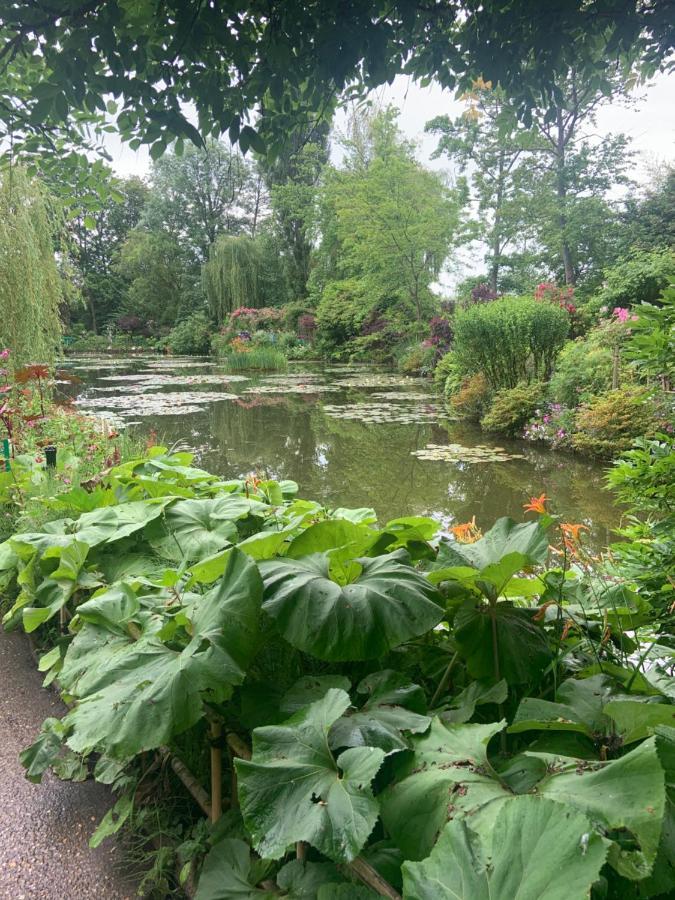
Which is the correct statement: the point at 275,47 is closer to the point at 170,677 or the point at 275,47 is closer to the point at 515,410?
the point at 170,677

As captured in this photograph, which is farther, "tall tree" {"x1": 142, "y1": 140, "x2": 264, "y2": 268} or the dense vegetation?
"tall tree" {"x1": 142, "y1": 140, "x2": 264, "y2": 268}

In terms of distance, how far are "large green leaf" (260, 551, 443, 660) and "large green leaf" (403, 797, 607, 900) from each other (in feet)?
1.18

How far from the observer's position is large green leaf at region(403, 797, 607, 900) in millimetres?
446

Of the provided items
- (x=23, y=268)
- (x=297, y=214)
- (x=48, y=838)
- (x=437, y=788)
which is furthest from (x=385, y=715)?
(x=297, y=214)

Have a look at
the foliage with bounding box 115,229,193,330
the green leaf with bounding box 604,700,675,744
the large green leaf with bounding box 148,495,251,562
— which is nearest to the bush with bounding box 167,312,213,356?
the foliage with bounding box 115,229,193,330

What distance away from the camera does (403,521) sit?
1.33m

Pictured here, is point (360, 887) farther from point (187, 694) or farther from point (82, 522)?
point (82, 522)

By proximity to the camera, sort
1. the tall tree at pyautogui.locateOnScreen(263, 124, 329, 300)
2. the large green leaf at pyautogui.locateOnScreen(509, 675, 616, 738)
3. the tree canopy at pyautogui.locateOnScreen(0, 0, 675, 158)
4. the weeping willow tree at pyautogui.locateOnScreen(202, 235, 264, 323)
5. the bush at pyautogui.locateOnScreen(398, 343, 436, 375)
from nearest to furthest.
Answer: the large green leaf at pyautogui.locateOnScreen(509, 675, 616, 738) < the tree canopy at pyautogui.locateOnScreen(0, 0, 675, 158) < the bush at pyautogui.locateOnScreen(398, 343, 436, 375) < the tall tree at pyautogui.locateOnScreen(263, 124, 329, 300) < the weeping willow tree at pyautogui.locateOnScreen(202, 235, 264, 323)

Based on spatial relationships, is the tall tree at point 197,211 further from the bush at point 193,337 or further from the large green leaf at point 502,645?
the large green leaf at point 502,645

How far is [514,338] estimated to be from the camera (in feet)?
30.2

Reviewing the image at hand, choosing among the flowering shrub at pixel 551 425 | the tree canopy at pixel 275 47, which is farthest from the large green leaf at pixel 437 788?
the flowering shrub at pixel 551 425

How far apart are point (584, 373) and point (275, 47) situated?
7201 millimetres

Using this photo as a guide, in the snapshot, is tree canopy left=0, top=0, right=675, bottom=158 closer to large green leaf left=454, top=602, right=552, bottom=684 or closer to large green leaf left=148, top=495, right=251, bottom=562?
large green leaf left=148, top=495, right=251, bottom=562

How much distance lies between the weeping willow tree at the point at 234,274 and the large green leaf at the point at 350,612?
25.6m
